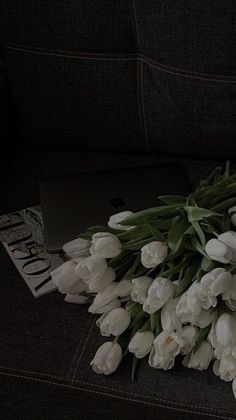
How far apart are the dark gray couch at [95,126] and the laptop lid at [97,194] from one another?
8cm

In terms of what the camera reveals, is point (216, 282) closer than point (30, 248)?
Yes

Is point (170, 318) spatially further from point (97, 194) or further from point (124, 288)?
point (97, 194)

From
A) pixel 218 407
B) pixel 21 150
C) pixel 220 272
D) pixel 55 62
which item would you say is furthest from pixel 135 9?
pixel 218 407

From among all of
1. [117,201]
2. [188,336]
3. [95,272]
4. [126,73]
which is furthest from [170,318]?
[126,73]

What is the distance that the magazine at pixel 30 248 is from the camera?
52.7 inches

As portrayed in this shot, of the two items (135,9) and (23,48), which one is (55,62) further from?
(135,9)

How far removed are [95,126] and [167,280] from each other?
67cm

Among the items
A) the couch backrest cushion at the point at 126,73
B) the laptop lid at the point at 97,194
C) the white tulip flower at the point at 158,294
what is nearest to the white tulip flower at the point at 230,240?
the white tulip flower at the point at 158,294

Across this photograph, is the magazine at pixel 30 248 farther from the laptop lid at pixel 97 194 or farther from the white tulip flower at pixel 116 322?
the white tulip flower at pixel 116 322

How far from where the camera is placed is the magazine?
134 cm

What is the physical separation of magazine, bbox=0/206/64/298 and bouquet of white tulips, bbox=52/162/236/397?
6.2 inches

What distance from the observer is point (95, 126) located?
5.41 ft

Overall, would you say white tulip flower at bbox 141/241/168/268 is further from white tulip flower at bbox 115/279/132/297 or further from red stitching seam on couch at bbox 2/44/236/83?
red stitching seam on couch at bbox 2/44/236/83

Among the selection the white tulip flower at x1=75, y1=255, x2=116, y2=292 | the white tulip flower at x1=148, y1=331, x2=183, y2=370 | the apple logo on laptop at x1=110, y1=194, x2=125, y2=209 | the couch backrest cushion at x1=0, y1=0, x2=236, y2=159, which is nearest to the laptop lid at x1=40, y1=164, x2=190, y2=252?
the apple logo on laptop at x1=110, y1=194, x2=125, y2=209
